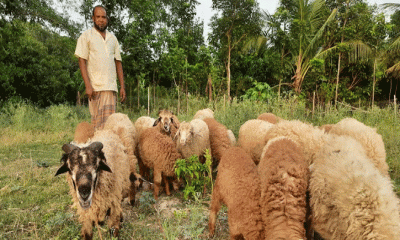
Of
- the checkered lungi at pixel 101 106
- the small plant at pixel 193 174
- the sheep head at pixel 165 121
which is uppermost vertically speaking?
the checkered lungi at pixel 101 106

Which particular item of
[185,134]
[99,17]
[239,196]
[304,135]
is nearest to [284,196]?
[239,196]

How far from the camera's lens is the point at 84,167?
286cm

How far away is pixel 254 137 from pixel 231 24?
11542mm

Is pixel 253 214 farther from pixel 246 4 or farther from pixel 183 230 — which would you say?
pixel 246 4

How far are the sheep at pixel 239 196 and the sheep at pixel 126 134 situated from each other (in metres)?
1.68

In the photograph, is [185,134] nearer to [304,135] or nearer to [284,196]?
[304,135]

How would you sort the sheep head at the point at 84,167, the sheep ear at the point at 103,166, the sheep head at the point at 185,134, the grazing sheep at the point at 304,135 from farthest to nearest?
the sheep head at the point at 185,134 < the grazing sheep at the point at 304,135 < the sheep ear at the point at 103,166 < the sheep head at the point at 84,167

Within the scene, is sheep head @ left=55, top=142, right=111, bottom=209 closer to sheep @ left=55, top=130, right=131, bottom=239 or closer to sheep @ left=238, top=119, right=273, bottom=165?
sheep @ left=55, top=130, right=131, bottom=239

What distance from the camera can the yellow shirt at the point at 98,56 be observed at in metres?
5.03

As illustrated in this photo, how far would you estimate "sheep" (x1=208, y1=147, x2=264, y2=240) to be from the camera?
2.85 meters

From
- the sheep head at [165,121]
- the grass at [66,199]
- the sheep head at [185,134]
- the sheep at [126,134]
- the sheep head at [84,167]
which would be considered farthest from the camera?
the sheep head at [165,121]

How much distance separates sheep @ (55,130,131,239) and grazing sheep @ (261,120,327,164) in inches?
104

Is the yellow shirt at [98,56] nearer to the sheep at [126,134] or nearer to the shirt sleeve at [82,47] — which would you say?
the shirt sleeve at [82,47]

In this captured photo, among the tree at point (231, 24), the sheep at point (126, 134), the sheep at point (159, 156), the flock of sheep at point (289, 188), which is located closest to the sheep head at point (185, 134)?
the sheep at point (159, 156)
